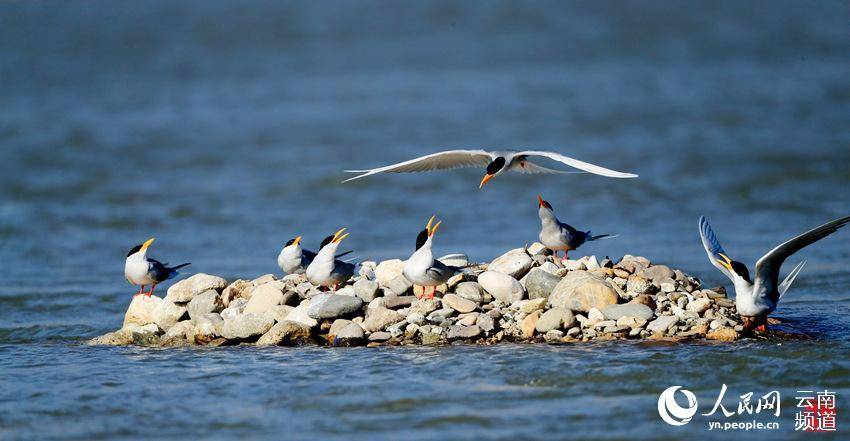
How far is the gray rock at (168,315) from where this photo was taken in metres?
10.8

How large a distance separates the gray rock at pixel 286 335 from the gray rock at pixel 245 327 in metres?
0.11

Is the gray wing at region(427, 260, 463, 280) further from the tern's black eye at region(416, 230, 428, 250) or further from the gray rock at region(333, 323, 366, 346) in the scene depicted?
the gray rock at region(333, 323, 366, 346)

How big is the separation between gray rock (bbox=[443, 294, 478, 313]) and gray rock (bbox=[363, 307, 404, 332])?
424 millimetres

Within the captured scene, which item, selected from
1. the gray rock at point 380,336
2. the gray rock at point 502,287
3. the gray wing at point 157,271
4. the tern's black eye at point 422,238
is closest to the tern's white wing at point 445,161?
the tern's black eye at point 422,238

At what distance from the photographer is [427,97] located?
105 feet

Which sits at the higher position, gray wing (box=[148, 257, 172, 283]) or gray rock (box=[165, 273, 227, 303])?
gray wing (box=[148, 257, 172, 283])

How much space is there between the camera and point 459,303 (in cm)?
993

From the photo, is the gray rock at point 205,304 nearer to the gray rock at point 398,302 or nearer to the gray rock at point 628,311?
the gray rock at point 398,302

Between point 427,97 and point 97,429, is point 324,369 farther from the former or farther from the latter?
point 427,97

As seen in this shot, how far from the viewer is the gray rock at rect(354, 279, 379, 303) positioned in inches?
406

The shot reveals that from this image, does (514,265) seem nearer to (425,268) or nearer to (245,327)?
(425,268)

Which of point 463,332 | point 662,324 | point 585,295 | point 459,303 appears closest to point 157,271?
point 459,303

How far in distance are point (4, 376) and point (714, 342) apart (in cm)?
593

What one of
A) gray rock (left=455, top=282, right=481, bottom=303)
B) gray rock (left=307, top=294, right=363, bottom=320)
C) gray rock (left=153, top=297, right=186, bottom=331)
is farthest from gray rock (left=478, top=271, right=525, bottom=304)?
gray rock (left=153, top=297, right=186, bottom=331)
